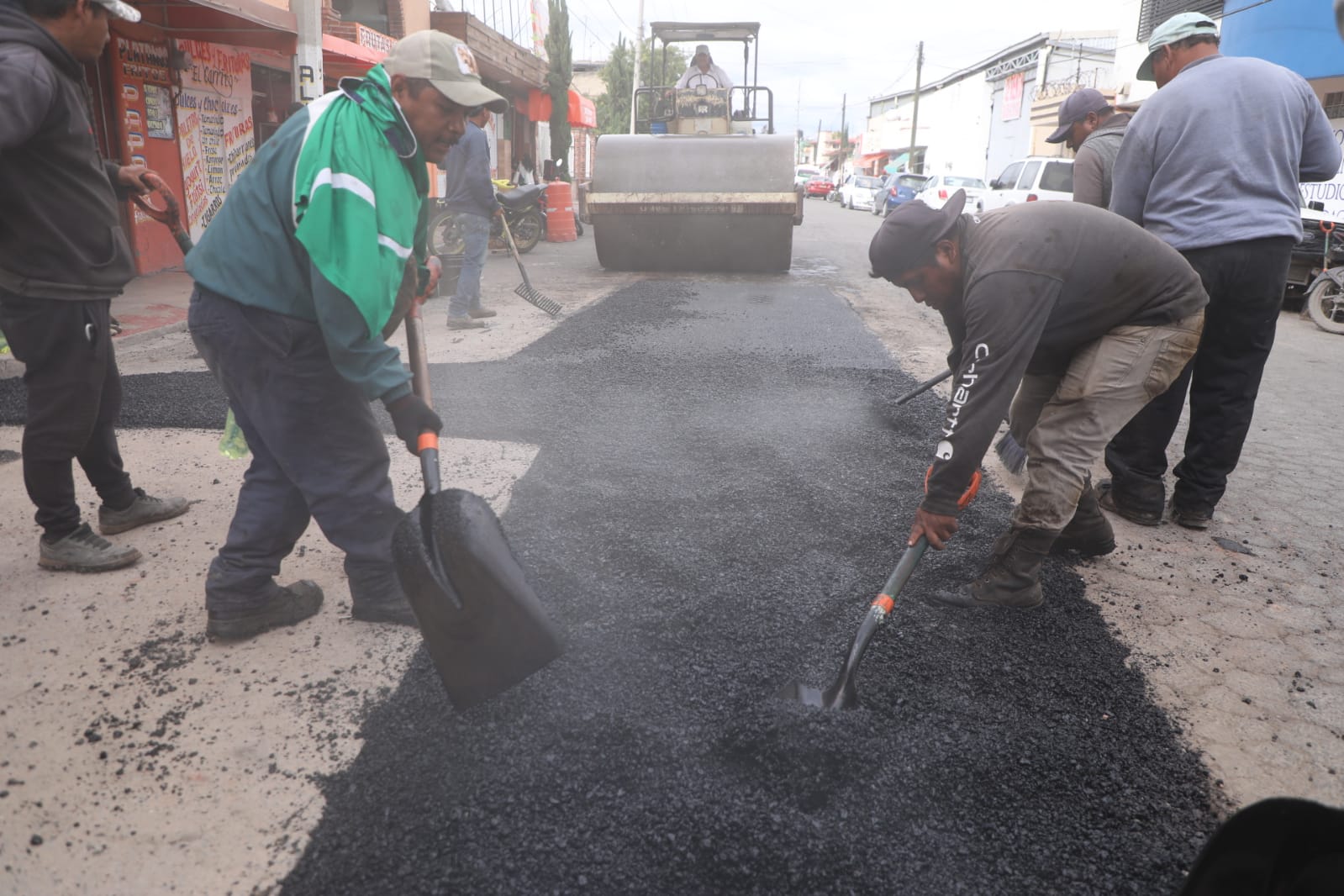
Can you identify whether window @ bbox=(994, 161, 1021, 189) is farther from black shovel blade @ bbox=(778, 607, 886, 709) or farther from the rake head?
black shovel blade @ bbox=(778, 607, 886, 709)

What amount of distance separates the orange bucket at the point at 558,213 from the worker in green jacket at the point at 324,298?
1471 cm

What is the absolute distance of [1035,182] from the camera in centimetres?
1302

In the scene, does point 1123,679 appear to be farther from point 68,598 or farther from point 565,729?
point 68,598

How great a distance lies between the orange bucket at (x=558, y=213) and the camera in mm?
16625

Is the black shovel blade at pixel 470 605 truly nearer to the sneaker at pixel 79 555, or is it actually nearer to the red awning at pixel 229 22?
the sneaker at pixel 79 555

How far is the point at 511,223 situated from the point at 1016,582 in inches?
461

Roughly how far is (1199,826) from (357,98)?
2.55m

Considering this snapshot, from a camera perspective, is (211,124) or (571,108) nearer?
(211,124)

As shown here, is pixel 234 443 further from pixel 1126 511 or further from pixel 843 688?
pixel 1126 511

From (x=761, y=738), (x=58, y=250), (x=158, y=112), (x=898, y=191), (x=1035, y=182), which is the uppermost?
(x=158, y=112)

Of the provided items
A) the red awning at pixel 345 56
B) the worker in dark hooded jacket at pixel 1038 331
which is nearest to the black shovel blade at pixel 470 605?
the worker in dark hooded jacket at pixel 1038 331

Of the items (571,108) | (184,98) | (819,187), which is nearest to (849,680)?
(184,98)

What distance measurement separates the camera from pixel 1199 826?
188 cm

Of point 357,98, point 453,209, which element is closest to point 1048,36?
point 453,209
